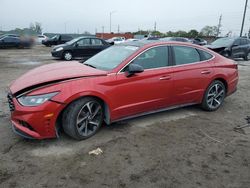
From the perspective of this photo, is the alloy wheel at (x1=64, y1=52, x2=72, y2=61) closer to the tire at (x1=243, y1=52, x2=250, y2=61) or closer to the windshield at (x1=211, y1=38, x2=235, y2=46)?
the windshield at (x1=211, y1=38, x2=235, y2=46)

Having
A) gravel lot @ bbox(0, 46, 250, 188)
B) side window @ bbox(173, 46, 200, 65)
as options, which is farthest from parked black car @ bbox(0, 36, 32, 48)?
side window @ bbox(173, 46, 200, 65)

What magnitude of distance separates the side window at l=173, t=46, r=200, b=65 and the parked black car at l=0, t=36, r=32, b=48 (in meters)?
22.7

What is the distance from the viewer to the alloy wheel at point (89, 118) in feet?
12.9

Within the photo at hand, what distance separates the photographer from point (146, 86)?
4.44 m

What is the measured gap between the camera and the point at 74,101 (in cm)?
379

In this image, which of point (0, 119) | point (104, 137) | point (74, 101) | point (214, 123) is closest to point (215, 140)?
point (214, 123)

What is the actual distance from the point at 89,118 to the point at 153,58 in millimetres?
1632

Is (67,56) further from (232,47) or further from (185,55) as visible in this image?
(185,55)

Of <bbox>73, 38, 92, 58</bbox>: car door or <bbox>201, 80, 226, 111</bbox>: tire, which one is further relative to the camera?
<bbox>73, 38, 92, 58</bbox>: car door

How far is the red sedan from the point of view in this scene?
362 cm

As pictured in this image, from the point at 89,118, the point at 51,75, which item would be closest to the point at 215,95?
the point at 89,118

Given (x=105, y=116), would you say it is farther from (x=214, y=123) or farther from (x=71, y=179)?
(x=214, y=123)

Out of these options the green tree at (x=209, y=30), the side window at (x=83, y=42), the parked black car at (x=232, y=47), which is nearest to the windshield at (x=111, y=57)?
the side window at (x=83, y=42)

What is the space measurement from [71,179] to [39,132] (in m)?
0.95
